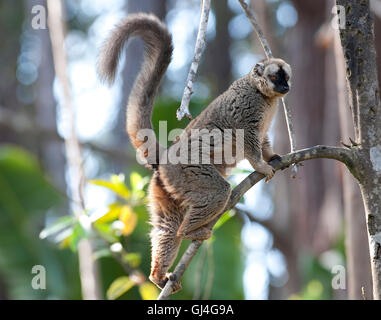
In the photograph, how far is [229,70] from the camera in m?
17.0

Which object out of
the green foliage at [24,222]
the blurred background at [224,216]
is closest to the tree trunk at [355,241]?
the blurred background at [224,216]

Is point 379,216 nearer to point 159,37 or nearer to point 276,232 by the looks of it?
point 159,37

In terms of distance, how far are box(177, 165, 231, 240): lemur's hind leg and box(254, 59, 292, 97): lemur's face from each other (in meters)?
0.85

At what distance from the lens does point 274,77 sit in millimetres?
4430

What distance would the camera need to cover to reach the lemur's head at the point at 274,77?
4.36m

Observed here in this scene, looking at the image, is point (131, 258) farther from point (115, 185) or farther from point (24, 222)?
point (24, 222)

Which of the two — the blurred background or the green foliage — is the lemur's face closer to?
the blurred background

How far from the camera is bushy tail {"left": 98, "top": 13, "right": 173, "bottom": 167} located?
3.95 metres

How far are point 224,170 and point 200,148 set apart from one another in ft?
1.02

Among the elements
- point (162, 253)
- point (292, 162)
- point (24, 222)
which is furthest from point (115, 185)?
point (24, 222)

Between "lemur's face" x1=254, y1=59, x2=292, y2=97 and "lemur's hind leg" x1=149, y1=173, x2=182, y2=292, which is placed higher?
"lemur's face" x1=254, y1=59, x2=292, y2=97

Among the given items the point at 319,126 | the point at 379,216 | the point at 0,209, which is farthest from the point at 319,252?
the point at 379,216

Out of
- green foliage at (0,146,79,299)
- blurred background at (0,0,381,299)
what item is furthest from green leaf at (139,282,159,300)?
green foliage at (0,146,79,299)

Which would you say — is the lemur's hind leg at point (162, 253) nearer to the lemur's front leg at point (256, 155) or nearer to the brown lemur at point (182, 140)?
the brown lemur at point (182, 140)
